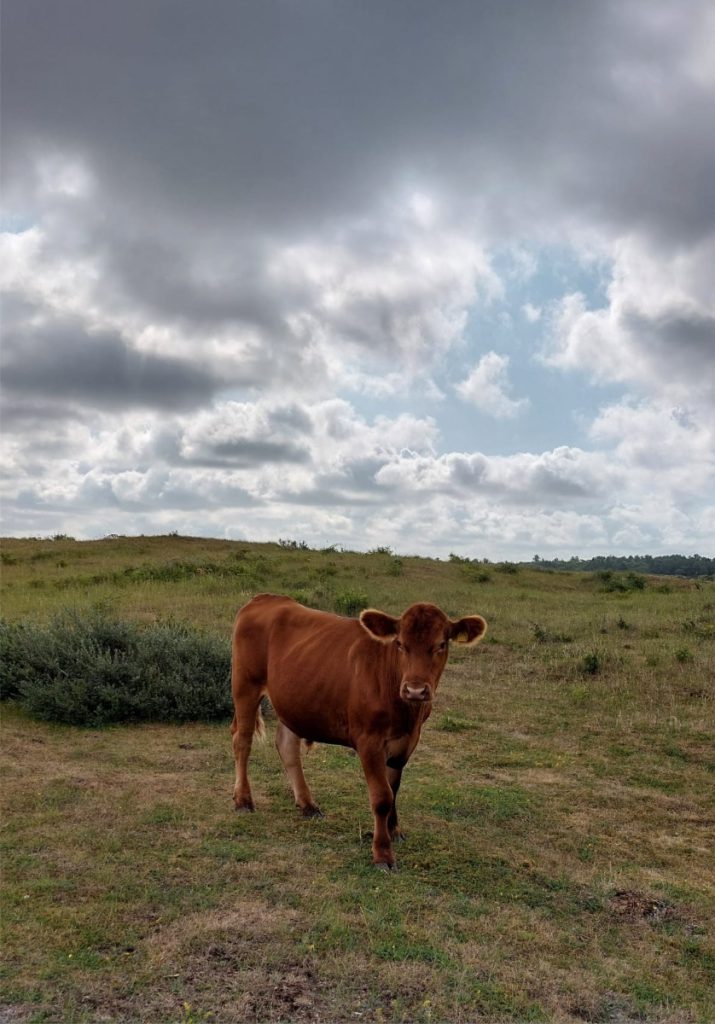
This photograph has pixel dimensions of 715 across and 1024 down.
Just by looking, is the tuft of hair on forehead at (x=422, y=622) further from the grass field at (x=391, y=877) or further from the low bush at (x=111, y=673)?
the low bush at (x=111, y=673)

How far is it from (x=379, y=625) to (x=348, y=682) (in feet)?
2.20

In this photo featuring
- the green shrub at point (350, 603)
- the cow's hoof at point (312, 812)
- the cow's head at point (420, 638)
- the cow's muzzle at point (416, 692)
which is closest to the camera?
the cow's muzzle at point (416, 692)

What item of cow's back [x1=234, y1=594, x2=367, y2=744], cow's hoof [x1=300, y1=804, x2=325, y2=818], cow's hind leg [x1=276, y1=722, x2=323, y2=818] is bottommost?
cow's hoof [x1=300, y1=804, x2=325, y2=818]

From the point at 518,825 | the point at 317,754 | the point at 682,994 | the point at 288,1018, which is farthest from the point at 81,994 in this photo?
the point at 317,754

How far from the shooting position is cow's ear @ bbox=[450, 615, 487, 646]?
20.5 ft

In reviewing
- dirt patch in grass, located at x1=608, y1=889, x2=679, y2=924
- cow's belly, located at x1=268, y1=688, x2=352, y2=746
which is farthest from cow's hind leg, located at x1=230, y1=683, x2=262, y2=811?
dirt patch in grass, located at x1=608, y1=889, x2=679, y2=924

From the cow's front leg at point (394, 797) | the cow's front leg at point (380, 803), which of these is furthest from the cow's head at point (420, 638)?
the cow's front leg at point (394, 797)

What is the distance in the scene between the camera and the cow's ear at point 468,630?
20.5 ft

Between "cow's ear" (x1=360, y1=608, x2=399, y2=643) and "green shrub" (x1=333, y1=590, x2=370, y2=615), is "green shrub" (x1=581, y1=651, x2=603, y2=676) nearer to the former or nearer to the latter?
"green shrub" (x1=333, y1=590, x2=370, y2=615)

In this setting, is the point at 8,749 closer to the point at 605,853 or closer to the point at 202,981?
the point at 202,981

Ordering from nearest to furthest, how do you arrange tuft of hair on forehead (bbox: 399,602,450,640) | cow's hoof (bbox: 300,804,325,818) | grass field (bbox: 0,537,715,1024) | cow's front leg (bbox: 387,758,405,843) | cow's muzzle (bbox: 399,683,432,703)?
grass field (bbox: 0,537,715,1024), cow's muzzle (bbox: 399,683,432,703), tuft of hair on forehead (bbox: 399,602,450,640), cow's front leg (bbox: 387,758,405,843), cow's hoof (bbox: 300,804,325,818)

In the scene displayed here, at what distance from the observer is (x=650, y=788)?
938 cm

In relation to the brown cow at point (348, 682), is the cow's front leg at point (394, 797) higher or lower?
lower

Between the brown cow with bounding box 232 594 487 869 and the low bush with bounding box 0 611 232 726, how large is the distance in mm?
4208
